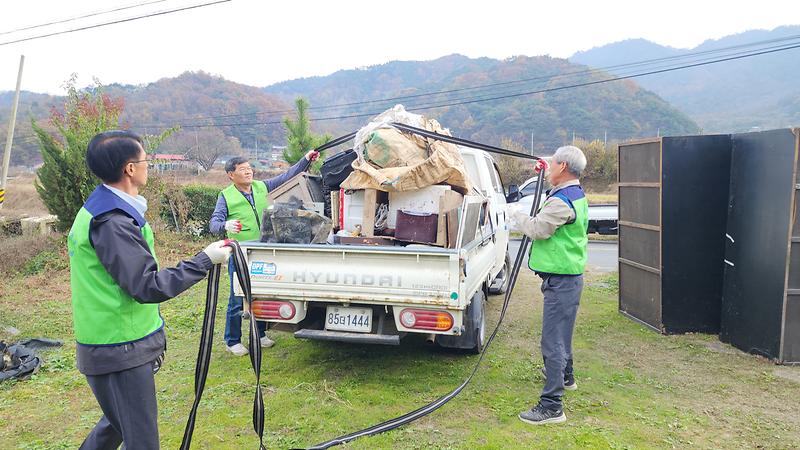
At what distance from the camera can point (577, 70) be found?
66.1m

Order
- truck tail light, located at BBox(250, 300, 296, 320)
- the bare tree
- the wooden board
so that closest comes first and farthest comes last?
truck tail light, located at BBox(250, 300, 296, 320) < the wooden board < the bare tree

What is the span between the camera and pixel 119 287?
223 centimetres

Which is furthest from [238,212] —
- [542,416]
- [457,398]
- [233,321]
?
[542,416]

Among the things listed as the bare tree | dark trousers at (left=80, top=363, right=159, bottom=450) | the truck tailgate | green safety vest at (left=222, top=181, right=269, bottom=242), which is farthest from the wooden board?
the bare tree

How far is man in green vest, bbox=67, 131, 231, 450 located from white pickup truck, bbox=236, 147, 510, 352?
1673mm

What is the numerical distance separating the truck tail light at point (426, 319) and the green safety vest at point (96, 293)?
6.78 ft

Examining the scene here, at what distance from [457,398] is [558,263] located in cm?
130

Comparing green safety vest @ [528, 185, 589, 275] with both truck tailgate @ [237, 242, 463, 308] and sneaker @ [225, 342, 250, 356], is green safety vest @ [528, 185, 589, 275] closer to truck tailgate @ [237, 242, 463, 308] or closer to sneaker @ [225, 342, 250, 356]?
truck tailgate @ [237, 242, 463, 308]

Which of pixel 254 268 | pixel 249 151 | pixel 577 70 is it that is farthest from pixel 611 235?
pixel 577 70

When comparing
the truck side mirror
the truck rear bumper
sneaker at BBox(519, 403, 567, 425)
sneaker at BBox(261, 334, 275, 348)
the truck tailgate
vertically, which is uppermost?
the truck side mirror

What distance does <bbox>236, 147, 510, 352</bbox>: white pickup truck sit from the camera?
150 inches

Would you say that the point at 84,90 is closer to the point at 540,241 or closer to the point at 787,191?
the point at 540,241

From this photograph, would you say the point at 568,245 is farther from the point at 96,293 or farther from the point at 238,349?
the point at 238,349

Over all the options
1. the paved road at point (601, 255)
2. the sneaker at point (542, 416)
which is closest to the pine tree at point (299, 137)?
the paved road at point (601, 255)
